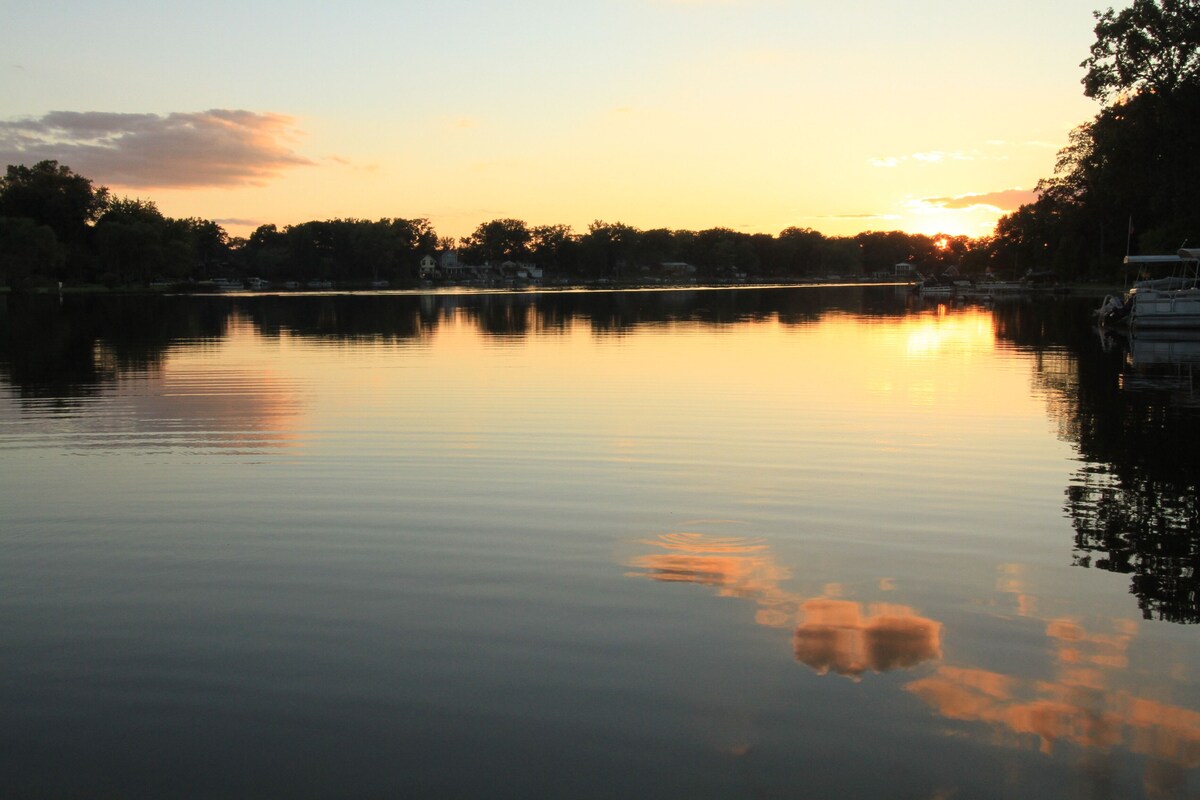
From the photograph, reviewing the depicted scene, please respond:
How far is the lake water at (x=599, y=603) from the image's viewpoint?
5.77 metres

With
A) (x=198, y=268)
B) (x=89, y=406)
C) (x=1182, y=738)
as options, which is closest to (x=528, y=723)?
(x=1182, y=738)

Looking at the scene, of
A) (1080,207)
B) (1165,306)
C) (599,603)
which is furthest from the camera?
(1080,207)

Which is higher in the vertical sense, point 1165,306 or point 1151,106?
point 1151,106

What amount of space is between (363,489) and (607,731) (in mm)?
7495

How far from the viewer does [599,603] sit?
8.38m

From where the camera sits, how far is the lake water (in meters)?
5.77

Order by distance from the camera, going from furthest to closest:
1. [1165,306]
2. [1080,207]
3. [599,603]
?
[1080,207]
[1165,306]
[599,603]

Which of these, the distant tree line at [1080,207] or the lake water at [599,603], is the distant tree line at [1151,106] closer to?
the distant tree line at [1080,207]

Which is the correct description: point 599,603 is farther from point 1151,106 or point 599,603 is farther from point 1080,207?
point 1080,207

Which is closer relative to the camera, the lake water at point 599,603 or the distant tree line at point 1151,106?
the lake water at point 599,603

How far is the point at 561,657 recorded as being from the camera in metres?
7.21

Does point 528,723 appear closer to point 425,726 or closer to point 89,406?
point 425,726

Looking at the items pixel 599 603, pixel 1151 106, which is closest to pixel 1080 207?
pixel 1151 106

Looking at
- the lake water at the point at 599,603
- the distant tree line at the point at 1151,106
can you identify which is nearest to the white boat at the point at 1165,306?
the distant tree line at the point at 1151,106
